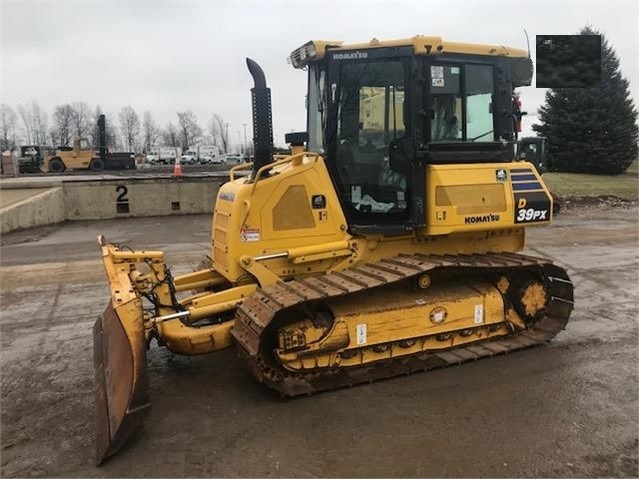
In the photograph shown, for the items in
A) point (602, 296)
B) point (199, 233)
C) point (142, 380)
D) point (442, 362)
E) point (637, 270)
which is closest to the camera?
point (142, 380)

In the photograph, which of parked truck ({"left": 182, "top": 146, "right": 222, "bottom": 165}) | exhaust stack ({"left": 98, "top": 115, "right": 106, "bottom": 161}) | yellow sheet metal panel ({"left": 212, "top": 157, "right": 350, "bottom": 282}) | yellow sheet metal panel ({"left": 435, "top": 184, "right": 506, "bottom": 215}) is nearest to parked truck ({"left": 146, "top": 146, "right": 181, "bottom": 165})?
parked truck ({"left": 182, "top": 146, "right": 222, "bottom": 165})

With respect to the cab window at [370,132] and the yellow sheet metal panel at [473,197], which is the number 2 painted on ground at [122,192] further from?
the yellow sheet metal panel at [473,197]

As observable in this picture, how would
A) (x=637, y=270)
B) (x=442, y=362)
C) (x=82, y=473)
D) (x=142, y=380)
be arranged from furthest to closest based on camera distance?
(x=637, y=270), (x=442, y=362), (x=142, y=380), (x=82, y=473)

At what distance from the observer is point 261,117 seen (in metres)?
5.39

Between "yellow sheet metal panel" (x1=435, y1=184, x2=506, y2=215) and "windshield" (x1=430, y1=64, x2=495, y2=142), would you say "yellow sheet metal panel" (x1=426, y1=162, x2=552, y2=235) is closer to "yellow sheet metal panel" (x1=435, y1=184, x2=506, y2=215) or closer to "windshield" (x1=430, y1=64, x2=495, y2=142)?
"yellow sheet metal panel" (x1=435, y1=184, x2=506, y2=215)

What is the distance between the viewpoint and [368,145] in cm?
545

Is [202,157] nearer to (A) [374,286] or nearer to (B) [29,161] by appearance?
(B) [29,161]

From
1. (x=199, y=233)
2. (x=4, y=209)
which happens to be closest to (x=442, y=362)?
(x=199, y=233)

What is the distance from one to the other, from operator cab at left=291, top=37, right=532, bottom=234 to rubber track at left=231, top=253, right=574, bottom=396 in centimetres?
56

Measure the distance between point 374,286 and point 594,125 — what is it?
984 inches

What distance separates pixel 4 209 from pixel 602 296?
13.3 metres

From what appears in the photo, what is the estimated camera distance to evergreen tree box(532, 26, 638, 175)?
25.8 meters

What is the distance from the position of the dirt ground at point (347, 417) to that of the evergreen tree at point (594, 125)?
21.6 m

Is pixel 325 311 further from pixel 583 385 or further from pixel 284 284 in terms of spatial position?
pixel 583 385
